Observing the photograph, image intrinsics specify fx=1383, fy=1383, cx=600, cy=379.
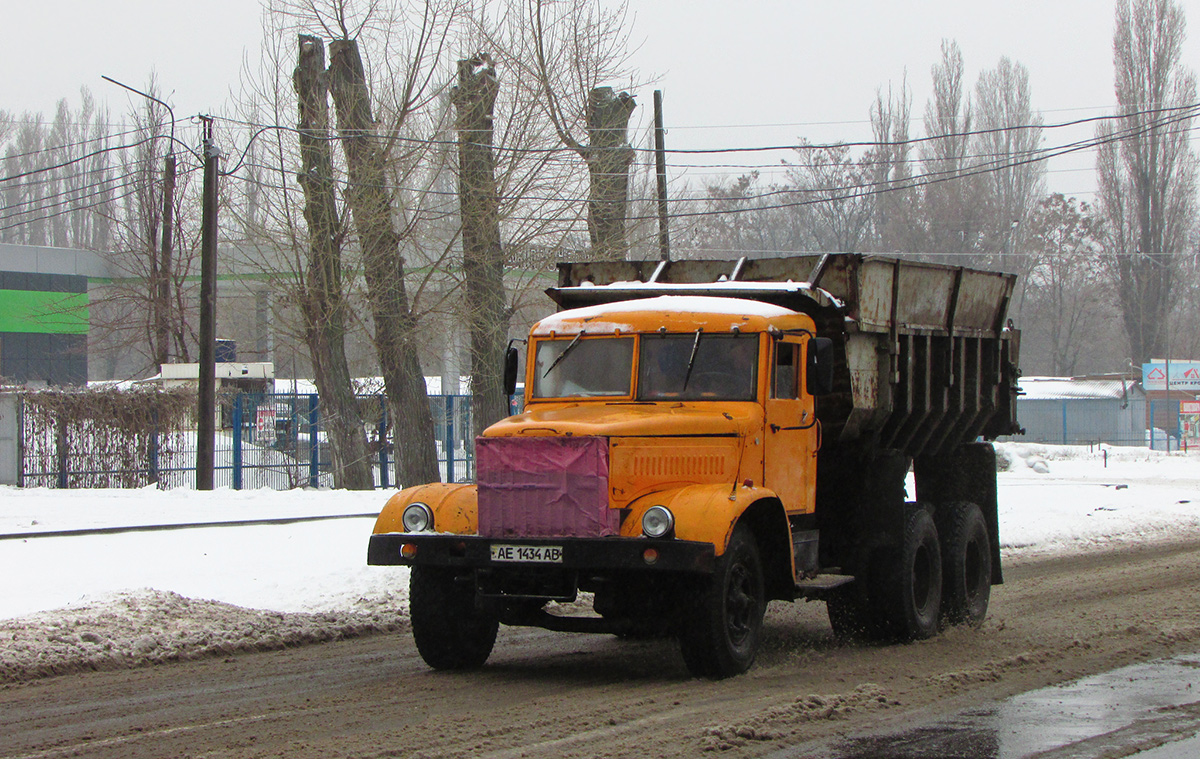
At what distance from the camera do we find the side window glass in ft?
30.2

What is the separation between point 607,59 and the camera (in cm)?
2706

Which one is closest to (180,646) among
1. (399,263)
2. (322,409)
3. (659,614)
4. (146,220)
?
(659,614)

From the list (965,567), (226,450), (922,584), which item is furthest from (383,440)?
(922,584)

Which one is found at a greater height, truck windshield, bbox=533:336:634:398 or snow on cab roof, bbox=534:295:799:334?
snow on cab roof, bbox=534:295:799:334

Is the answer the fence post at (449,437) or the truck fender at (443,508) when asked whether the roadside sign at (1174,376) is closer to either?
the fence post at (449,437)

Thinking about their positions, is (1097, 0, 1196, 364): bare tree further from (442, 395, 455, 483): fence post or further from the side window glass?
the side window glass

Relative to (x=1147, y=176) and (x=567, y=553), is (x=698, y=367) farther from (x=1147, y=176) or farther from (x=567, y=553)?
(x=1147, y=176)

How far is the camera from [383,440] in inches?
1112

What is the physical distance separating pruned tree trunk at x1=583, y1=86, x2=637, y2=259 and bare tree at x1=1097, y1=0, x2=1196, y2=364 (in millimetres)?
41358

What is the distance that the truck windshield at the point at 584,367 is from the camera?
9297 millimetres

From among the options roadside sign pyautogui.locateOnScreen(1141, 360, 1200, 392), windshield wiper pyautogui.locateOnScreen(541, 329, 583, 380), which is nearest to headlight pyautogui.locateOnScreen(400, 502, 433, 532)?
windshield wiper pyautogui.locateOnScreen(541, 329, 583, 380)

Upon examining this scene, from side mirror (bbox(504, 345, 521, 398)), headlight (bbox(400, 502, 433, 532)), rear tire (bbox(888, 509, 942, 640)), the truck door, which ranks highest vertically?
side mirror (bbox(504, 345, 521, 398))

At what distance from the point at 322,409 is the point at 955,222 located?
164 feet

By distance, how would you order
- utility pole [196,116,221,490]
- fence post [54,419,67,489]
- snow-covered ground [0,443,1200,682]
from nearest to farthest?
snow-covered ground [0,443,1200,682]
utility pole [196,116,221,490]
fence post [54,419,67,489]
